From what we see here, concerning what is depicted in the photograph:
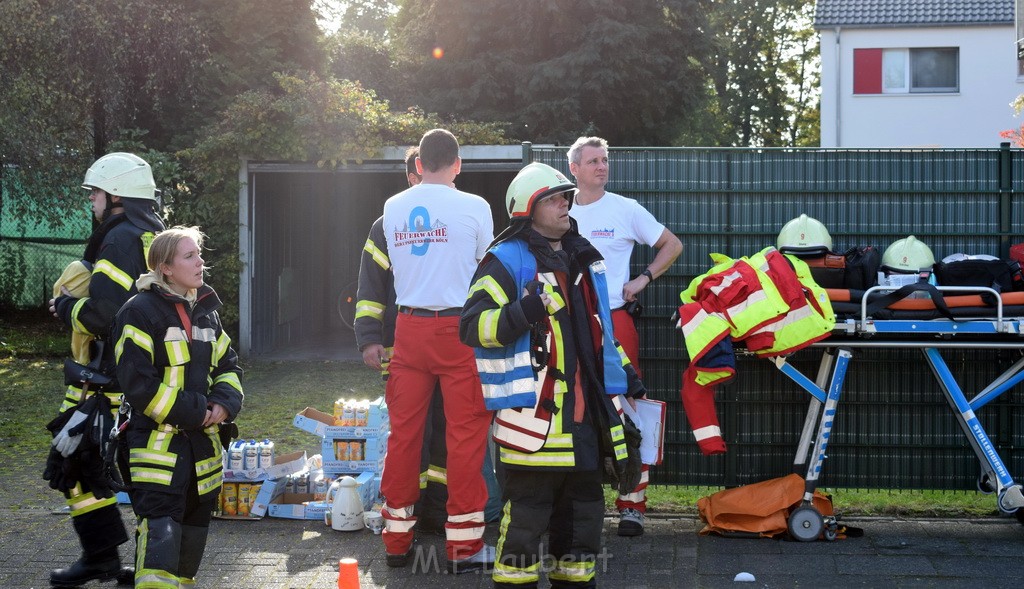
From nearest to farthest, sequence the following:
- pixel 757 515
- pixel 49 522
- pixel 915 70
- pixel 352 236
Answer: pixel 757 515 → pixel 49 522 → pixel 352 236 → pixel 915 70

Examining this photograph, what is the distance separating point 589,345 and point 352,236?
53.9 feet

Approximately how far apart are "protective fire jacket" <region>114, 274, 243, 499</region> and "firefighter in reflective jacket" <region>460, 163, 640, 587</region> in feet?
3.72

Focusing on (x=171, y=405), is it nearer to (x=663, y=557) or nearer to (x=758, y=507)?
(x=663, y=557)

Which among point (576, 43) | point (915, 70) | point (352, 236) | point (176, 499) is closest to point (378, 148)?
point (352, 236)

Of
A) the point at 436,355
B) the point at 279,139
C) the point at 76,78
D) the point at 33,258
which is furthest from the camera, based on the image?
the point at 33,258

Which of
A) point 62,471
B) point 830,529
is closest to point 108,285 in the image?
point 62,471

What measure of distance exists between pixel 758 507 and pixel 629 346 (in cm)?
114

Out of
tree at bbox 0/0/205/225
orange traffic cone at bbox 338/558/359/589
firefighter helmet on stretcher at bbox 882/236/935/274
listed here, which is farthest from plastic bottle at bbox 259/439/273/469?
tree at bbox 0/0/205/225

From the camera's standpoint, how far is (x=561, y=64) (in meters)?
24.3

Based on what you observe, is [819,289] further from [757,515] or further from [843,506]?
[843,506]

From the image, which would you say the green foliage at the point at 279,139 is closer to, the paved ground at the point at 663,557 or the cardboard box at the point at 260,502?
the cardboard box at the point at 260,502

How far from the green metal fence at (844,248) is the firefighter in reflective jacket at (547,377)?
216cm

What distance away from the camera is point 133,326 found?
4523mm

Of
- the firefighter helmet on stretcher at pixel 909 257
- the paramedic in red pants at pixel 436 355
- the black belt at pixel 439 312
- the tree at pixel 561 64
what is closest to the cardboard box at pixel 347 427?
the paramedic in red pants at pixel 436 355
